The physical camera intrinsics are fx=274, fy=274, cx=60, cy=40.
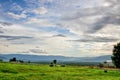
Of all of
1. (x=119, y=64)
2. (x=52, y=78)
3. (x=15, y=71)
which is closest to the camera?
(x=52, y=78)

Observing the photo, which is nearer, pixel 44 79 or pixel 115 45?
pixel 44 79

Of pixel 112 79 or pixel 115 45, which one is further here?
pixel 115 45

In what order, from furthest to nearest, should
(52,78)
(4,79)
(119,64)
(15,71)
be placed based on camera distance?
(119,64) → (15,71) → (52,78) → (4,79)

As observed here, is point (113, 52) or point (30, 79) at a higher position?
point (113, 52)

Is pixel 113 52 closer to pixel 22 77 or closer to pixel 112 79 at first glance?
pixel 112 79

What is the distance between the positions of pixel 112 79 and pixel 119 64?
58.0 meters

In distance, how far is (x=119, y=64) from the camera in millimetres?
111000

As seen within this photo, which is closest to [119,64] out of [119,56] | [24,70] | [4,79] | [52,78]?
[119,56]

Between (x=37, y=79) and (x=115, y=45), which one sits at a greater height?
(x=115, y=45)

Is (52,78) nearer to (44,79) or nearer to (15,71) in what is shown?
(44,79)

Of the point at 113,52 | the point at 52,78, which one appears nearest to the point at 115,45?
the point at 113,52

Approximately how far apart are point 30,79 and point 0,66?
61.7 ft

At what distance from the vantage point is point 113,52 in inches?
4518

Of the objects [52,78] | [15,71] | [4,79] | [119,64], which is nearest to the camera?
[4,79]
